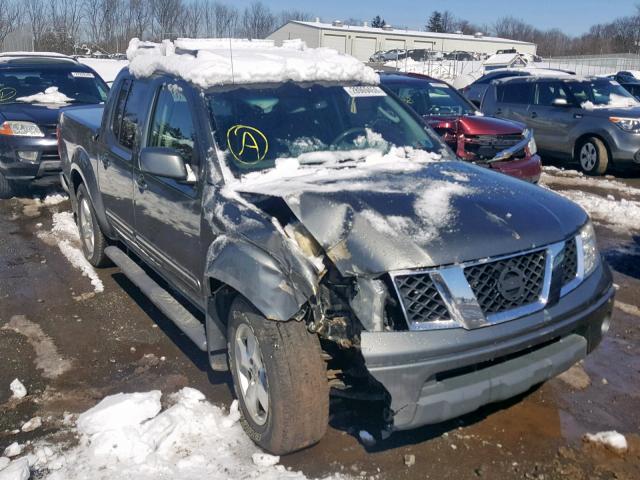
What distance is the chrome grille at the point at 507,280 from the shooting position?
2.83m

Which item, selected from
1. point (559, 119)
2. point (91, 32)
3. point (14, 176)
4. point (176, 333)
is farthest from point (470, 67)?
point (176, 333)

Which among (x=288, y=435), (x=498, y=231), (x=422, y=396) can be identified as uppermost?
(x=498, y=231)

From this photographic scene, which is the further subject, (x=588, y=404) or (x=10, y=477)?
(x=588, y=404)

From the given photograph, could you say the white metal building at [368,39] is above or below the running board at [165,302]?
above

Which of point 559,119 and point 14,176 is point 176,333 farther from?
point 559,119

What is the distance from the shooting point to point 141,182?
4.47 meters

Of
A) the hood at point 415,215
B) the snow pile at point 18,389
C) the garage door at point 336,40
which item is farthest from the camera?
the garage door at point 336,40

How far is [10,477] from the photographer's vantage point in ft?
9.86

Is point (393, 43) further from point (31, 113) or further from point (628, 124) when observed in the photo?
point (31, 113)

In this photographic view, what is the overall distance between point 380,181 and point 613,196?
709 centimetres

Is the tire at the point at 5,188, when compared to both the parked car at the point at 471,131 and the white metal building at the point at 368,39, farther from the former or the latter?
the white metal building at the point at 368,39

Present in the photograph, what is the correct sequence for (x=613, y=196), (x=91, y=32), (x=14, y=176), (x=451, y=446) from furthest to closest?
(x=91, y=32) → (x=613, y=196) → (x=14, y=176) → (x=451, y=446)

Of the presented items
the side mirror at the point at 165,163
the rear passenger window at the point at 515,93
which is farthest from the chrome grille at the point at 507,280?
the rear passenger window at the point at 515,93

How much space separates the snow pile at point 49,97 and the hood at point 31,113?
0.19 metres
